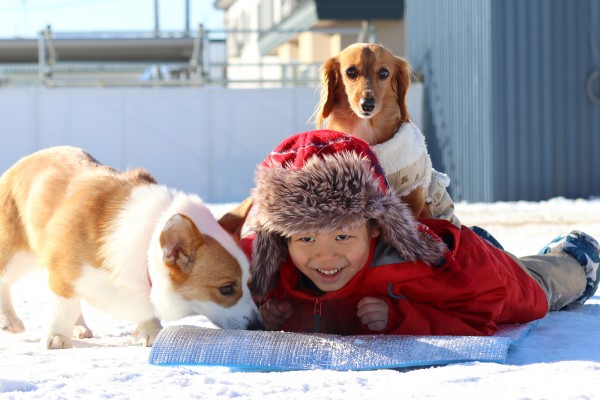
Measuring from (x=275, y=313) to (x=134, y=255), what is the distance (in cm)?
56

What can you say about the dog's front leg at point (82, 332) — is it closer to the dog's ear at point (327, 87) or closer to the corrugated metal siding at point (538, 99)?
the dog's ear at point (327, 87)

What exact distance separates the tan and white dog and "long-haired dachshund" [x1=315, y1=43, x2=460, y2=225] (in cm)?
84

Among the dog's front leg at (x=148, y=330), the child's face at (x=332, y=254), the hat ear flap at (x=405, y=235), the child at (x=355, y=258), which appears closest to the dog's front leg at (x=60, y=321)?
the dog's front leg at (x=148, y=330)

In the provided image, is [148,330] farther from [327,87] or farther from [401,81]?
[401,81]

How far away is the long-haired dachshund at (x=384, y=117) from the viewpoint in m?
3.75

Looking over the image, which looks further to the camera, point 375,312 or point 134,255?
point 134,255

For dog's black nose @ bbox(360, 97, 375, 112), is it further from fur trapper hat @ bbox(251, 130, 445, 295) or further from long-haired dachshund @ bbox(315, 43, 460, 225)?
fur trapper hat @ bbox(251, 130, 445, 295)

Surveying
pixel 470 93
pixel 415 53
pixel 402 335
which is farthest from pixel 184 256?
pixel 415 53

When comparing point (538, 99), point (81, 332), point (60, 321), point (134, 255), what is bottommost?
point (81, 332)

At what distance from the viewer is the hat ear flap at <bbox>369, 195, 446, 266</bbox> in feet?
10.2

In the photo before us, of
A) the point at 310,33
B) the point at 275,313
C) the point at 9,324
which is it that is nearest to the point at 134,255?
the point at 275,313

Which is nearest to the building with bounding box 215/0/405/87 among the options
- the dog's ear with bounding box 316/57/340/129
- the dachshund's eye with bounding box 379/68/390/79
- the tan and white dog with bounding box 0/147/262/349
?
the dog's ear with bounding box 316/57/340/129

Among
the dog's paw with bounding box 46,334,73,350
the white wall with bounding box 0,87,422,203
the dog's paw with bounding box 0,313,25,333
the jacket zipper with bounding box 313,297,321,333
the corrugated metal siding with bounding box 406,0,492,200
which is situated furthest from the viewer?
the white wall with bounding box 0,87,422,203

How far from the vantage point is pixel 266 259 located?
10.8ft
